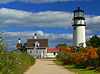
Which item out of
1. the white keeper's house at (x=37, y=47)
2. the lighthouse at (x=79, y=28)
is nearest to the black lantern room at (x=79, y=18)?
the lighthouse at (x=79, y=28)

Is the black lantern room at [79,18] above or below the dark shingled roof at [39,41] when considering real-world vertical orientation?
above

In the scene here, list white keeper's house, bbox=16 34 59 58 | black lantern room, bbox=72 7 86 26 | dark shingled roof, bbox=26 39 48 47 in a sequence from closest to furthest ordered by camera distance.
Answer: black lantern room, bbox=72 7 86 26, white keeper's house, bbox=16 34 59 58, dark shingled roof, bbox=26 39 48 47

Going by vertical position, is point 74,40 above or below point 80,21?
below

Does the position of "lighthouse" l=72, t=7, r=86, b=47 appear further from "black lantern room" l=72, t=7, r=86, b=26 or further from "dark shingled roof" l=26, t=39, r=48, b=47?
"dark shingled roof" l=26, t=39, r=48, b=47

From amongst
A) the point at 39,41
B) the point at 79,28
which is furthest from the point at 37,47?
the point at 79,28

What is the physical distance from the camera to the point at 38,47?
62.4 metres

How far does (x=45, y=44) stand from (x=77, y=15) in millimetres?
17605

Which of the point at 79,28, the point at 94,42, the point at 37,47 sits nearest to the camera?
the point at 94,42

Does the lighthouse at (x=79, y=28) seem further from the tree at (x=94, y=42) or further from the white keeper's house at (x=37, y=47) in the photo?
the white keeper's house at (x=37, y=47)

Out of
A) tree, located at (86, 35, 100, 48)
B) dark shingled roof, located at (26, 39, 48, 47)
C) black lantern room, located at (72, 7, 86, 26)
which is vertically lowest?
tree, located at (86, 35, 100, 48)

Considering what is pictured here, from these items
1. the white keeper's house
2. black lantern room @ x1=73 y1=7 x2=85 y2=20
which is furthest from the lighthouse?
the white keeper's house

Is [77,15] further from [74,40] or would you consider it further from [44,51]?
[44,51]

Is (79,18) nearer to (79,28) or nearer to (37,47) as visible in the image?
(79,28)

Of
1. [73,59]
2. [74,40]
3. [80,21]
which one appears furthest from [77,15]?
[73,59]
